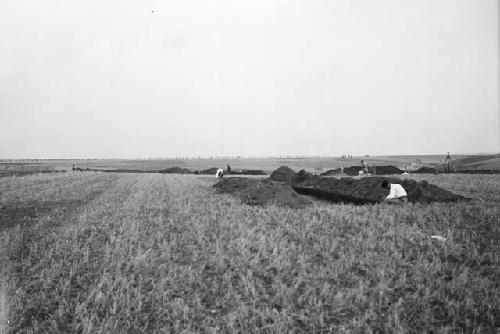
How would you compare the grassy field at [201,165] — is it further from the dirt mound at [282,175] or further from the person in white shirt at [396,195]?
the person in white shirt at [396,195]

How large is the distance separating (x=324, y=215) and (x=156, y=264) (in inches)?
240

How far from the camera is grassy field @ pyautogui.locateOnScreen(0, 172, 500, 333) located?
353 cm

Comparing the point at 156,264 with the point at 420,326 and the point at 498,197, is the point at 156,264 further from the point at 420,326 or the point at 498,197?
the point at 498,197

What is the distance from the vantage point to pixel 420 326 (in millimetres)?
3504

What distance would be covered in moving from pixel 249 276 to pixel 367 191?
11241 mm

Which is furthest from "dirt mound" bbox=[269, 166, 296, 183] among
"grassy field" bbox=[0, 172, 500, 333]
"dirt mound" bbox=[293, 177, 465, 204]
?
"grassy field" bbox=[0, 172, 500, 333]

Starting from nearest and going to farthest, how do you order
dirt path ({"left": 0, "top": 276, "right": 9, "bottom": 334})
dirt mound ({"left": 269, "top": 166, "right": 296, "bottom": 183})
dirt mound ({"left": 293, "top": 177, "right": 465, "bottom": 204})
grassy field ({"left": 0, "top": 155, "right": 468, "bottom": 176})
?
dirt path ({"left": 0, "top": 276, "right": 9, "bottom": 334}) → dirt mound ({"left": 293, "top": 177, "right": 465, "bottom": 204}) → dirt mound ({"left": 269, "top": 166, "right": 296, "bottom": 183}) → grassy field ({"left": 0, "top": 155, "right": 468, "bottom": 176})

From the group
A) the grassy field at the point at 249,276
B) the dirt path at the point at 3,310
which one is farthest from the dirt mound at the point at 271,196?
the dirt path at the point at 3,310

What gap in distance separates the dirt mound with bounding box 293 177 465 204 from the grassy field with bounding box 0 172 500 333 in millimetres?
4001

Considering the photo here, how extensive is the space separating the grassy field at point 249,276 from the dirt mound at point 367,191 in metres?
4.00

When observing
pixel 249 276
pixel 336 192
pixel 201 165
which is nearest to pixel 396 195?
pixel 336 192

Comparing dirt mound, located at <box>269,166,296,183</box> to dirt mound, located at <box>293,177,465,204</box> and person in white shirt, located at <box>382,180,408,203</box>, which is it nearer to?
dirt mound, located at <box>293,177,465,204</box>

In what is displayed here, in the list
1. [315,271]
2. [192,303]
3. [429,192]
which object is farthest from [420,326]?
[429,192]

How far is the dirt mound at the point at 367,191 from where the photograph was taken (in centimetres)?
1234
